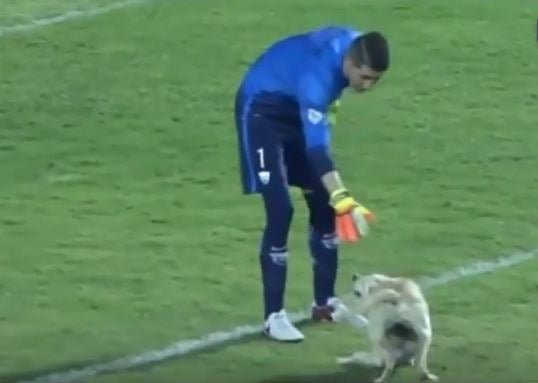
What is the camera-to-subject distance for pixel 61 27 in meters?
16.7

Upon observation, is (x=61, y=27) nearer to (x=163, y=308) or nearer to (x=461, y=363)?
(x=163, y=308)

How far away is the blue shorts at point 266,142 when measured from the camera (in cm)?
988

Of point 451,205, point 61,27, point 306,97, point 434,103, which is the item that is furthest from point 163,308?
point 61,27

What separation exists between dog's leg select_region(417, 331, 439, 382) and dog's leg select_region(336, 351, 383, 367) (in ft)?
0.65

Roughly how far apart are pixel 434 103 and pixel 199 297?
466 centimetres

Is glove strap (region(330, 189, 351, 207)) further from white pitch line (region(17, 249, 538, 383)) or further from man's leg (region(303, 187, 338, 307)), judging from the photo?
white pitch line (region(17, 249, 538, 383))

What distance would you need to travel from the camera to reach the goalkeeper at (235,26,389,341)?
30.9 ft

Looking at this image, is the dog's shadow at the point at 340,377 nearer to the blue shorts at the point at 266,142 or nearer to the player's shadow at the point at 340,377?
the player's shadow at the point at 340,377

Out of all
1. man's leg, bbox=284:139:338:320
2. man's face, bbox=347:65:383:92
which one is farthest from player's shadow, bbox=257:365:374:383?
man's face, bbox=347:65:383:92

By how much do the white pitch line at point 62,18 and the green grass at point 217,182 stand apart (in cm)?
13

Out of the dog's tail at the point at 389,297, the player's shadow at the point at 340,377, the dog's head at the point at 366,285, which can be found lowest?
the player's shadow at the point at 340,377

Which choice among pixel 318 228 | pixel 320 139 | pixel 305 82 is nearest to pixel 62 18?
pixel 318 228

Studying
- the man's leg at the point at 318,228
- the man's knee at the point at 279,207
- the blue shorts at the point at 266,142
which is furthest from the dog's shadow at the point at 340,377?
the blue shorts at the point at 266,142

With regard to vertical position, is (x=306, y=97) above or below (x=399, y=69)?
above
